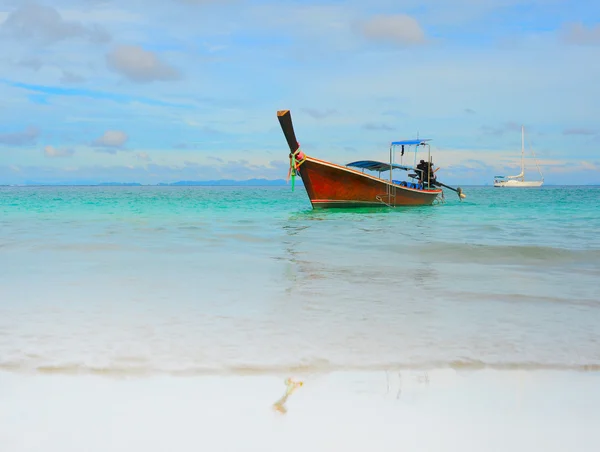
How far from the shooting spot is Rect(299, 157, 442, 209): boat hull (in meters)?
27.6

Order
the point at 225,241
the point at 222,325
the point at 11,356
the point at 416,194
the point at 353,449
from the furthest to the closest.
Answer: the point at 416,194, the point at 225,241, the point at 222,325, the point at 11,356, the point at 353,449

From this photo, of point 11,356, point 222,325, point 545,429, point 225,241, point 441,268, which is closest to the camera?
point 545,429

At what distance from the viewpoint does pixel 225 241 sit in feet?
48.4

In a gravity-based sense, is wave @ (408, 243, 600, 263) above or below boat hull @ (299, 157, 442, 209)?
below

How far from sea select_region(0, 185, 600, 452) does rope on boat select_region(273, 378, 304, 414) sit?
0.05m

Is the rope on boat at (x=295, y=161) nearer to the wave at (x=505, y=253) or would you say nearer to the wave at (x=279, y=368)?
the wave at (x=505, y=253)

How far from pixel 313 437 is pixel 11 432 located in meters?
1.60

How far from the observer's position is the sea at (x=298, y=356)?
3.17 meters

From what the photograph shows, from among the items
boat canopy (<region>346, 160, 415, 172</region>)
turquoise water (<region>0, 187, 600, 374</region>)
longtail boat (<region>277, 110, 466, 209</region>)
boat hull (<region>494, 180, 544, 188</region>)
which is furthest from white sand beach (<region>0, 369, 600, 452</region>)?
boat hull (<region>494, 180, 544, 188</region>)

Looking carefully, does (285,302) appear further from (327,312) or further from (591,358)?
(591,358)

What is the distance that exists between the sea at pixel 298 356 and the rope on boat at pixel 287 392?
5 cm

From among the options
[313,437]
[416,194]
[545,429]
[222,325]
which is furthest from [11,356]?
[416,194]

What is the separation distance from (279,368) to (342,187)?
79.6 ft

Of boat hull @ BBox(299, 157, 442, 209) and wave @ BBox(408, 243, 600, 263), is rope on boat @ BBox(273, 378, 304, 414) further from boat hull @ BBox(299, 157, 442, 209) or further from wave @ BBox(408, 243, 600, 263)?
boat hull @ BBox(299, 157, 442, 209)
